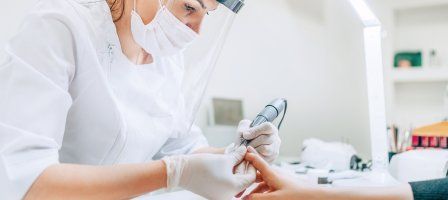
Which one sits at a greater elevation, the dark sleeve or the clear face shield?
the clear face shield

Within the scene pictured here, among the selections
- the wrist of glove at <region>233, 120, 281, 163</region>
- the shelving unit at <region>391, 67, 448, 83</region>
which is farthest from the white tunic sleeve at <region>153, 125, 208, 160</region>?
the shelving unit at <region>391, 67, 448, 83</region>

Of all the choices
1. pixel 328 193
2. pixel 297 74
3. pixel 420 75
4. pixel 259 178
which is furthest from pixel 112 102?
pixel 420 75

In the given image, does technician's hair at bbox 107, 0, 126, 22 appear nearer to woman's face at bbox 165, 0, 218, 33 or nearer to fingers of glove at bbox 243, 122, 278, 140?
woman's face at bbox 165, 0, 218, 33

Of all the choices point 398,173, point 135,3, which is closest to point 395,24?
point 398,173

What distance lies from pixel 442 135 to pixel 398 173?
363 mm

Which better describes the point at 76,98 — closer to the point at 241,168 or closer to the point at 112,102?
the point at 112,102

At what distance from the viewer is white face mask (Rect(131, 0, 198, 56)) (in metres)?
1.11

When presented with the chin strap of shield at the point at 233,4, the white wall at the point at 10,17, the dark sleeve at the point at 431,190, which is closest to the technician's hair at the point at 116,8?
the chin strap of shield at the point at 233,4

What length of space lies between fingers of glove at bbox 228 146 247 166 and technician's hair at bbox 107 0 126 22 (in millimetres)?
490

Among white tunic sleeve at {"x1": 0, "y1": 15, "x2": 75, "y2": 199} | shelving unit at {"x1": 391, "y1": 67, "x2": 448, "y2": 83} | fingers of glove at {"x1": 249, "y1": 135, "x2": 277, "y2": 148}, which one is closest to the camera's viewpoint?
white tunic sleeve at {"x1": 0, "y1": 15, "x2": 75, "y2": 199}

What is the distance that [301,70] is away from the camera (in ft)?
8.44

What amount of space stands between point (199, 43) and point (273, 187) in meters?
0.49

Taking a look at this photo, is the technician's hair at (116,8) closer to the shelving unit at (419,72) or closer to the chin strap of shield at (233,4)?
the chin strap of shield at (233,4)

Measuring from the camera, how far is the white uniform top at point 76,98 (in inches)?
32.2
